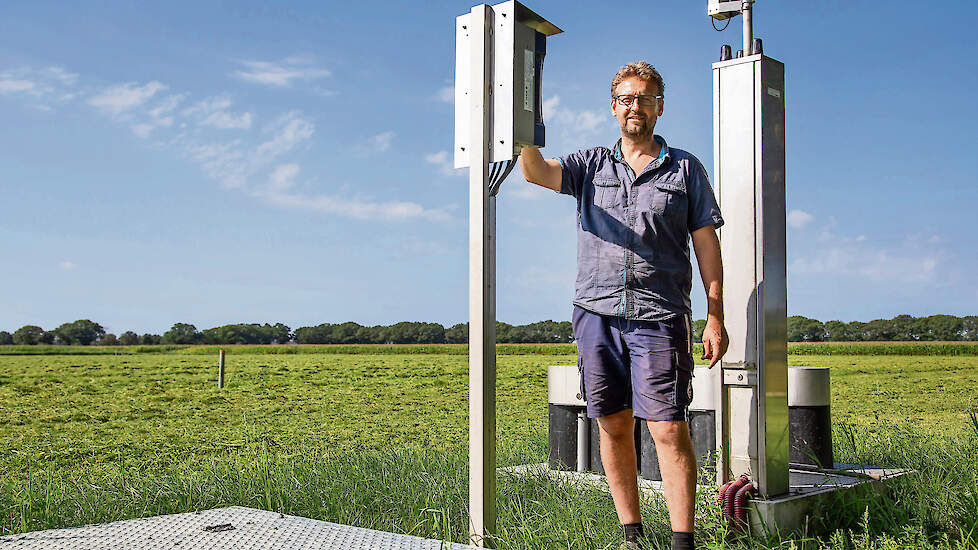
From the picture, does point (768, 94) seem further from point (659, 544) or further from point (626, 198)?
point (659, 544)

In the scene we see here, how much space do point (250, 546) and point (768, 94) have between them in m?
2.65

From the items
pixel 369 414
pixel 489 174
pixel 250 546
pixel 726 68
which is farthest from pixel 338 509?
pixel 369 414

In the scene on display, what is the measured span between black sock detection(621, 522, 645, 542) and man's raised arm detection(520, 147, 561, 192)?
1.23m

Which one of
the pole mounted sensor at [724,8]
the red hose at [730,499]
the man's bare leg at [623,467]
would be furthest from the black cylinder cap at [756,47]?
the red hose at [730,499]

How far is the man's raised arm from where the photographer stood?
2.63 meters

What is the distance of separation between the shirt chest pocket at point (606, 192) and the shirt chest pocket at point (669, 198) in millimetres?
136

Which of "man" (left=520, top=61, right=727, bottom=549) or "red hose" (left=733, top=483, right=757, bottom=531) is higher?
"man" (left=520, top=61, right=727, bottom=549)

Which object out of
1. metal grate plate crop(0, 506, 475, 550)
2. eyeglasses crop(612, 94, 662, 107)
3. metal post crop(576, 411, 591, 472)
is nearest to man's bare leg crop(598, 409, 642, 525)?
metal grate plate crop(0, 506, 475, 550)

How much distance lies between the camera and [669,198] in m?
2.51

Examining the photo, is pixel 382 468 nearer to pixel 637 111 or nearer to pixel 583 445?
pixel 583 445

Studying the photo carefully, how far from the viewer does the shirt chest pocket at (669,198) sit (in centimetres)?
250

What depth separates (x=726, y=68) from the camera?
10.0 feet

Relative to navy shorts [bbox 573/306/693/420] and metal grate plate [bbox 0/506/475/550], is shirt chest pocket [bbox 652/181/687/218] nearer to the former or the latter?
navy shorts [bbox 573/306/693/420]

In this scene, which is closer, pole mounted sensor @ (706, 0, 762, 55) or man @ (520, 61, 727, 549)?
man @ (520, 61, 727, 549)
